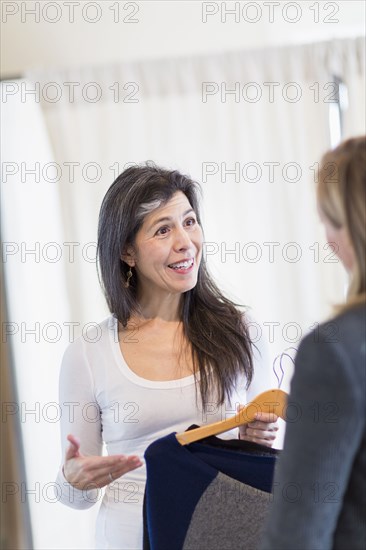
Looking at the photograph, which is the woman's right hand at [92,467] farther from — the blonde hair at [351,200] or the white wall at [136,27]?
the white wall at [136,27]

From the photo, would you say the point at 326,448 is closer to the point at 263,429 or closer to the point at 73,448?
the point at 263,429

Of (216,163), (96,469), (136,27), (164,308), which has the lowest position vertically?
(96,469)

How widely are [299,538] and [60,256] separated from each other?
145 centimetres

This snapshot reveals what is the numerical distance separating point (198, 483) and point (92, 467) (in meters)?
0.23

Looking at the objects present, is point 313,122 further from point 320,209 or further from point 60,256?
point 320,209

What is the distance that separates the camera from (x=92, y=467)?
1.33 metres

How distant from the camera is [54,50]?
2572 millimetres

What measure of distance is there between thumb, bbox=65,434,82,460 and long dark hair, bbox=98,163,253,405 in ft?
0.88

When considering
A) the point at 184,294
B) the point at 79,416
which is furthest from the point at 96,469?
the point at 184,294

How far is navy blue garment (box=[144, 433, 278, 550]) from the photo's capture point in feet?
3.84

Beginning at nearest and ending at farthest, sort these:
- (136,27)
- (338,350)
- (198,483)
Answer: (338,350)
(198,483)
(136,27)

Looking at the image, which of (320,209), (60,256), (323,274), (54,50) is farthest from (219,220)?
(320,209)

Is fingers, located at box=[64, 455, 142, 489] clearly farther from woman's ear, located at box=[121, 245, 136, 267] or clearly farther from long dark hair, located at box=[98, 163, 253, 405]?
woman's ear, located at box=[121, 245, 136, 267]

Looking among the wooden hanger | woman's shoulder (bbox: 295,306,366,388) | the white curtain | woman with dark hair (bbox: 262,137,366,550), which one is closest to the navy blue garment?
the wooden hanger
